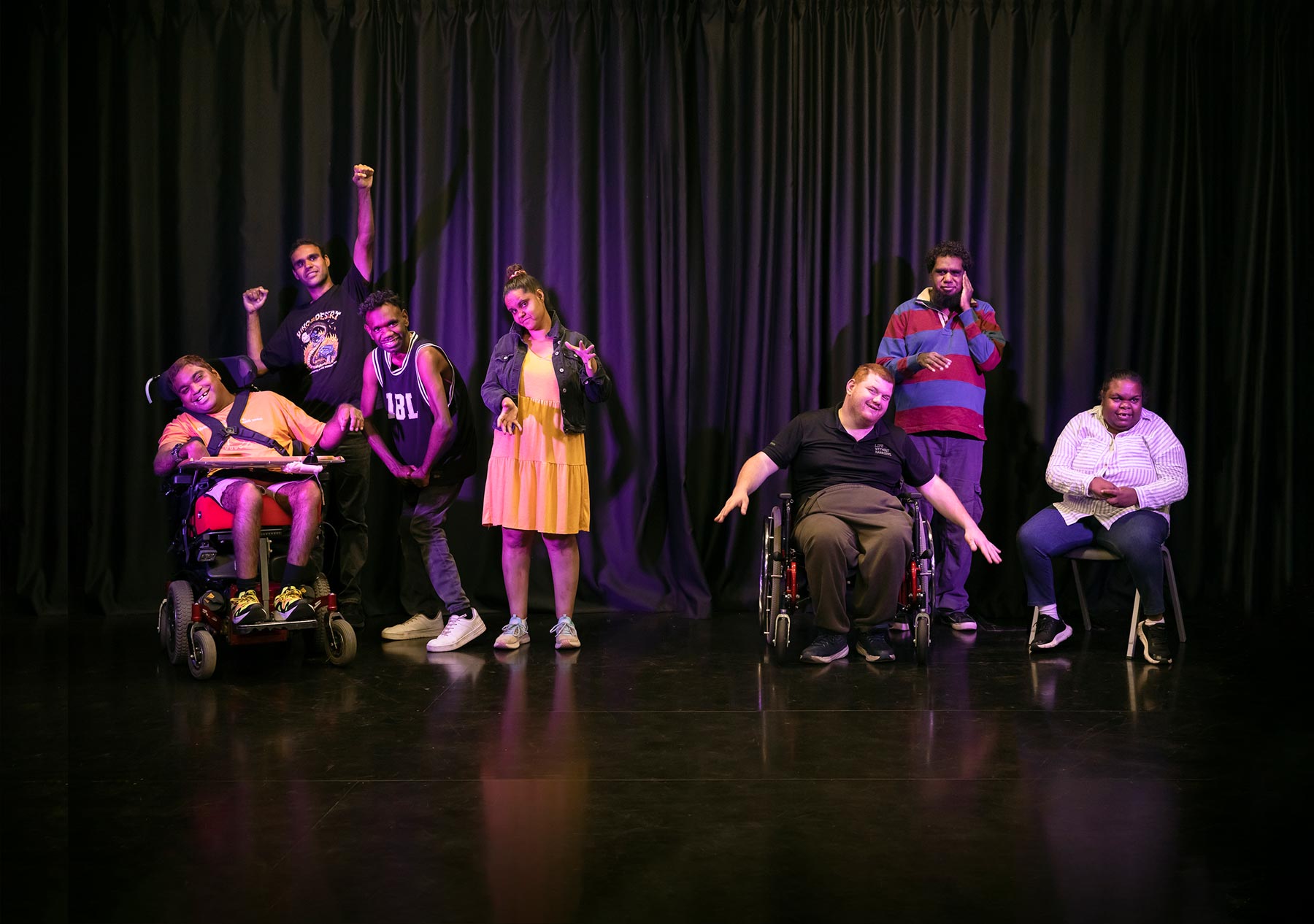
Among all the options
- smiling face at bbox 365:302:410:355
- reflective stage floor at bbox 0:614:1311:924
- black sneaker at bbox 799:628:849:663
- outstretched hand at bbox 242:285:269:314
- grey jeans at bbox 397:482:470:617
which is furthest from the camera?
outstretched hand at bbox 242:285:269:314

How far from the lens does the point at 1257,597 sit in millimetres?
5160

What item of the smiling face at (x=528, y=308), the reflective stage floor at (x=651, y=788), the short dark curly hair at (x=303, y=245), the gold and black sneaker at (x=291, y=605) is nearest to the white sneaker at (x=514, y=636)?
the reflective stage floor at (x=651, y=788)

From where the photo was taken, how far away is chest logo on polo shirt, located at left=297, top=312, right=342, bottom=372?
4703mm

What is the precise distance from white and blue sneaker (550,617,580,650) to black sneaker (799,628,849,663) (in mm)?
846

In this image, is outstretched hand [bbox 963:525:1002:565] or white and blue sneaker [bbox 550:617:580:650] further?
white and blue sneaker [bbox 550:617:580:650]

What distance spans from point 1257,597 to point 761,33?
3371mm

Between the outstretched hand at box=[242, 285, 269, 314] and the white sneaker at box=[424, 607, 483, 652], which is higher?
the outstretched hand at box=[242, 285, 269, 314]

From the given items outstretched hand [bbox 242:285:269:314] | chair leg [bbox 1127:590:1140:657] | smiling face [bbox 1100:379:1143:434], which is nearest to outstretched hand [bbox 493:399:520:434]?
outstretched hand [bbox 242:285:269:314]

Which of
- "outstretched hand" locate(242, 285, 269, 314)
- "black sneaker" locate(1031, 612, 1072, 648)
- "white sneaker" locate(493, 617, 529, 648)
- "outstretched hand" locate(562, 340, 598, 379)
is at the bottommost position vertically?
"white sneaker" locate(493, 617, 529, 648)

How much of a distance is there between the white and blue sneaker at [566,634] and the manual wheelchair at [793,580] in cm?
70

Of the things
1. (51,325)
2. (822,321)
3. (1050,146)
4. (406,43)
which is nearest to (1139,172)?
(1050,146)

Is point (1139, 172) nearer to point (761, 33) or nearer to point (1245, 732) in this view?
point (761, 33)

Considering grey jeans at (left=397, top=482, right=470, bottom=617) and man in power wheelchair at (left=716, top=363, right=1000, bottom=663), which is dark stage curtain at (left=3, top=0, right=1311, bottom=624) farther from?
man in power wheelchair at (left=716, top=363, right=1000, bottom=663)

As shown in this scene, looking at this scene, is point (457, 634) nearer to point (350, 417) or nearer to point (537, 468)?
point (537, 468)
